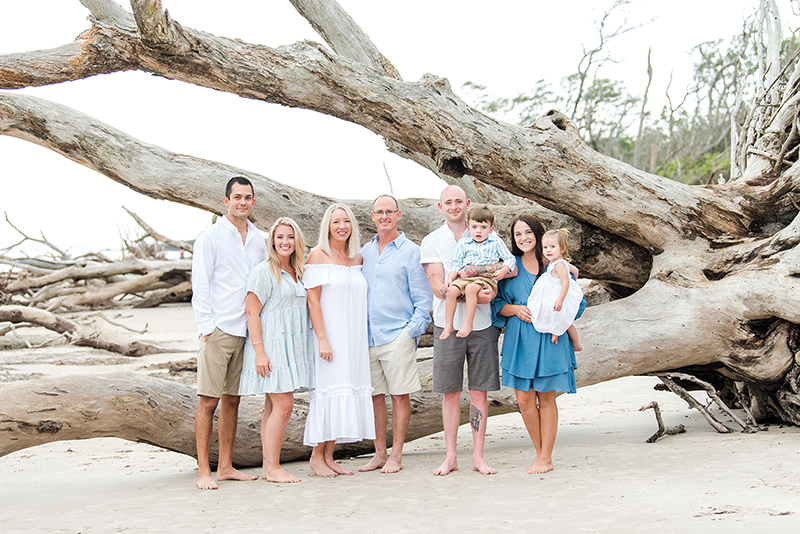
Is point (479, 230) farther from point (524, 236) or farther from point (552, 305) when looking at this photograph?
point (552, 305)

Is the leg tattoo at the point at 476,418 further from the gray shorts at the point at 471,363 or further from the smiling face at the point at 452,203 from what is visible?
the smiling face at the point at 452,203

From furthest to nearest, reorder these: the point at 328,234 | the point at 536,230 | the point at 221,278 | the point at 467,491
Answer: the point at 328,234
the point at 536,230
the point at 221,278
the point at 467,491

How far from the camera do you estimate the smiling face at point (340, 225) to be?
4508 millimetres

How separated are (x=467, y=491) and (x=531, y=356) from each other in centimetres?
94

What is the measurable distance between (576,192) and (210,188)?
9.42 feet

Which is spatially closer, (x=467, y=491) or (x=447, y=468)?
(x=467, y=491)

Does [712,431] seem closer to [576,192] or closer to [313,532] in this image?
[576,192]

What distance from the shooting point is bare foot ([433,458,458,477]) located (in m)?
4.20

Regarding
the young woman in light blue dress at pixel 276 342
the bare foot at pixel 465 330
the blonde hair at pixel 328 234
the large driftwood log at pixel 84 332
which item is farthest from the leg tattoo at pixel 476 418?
the large driftwood log at pixel 84 332

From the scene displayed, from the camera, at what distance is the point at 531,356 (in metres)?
4.28

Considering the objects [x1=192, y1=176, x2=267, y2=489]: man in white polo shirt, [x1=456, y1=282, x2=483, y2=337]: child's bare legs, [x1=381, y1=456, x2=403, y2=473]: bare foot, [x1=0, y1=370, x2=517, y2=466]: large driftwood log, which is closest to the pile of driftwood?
[x1=0, y1=370, x2=517, y2=466]: large driftwood log

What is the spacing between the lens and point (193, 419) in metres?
4.57

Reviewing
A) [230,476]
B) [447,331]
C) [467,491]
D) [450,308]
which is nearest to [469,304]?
[450,308]

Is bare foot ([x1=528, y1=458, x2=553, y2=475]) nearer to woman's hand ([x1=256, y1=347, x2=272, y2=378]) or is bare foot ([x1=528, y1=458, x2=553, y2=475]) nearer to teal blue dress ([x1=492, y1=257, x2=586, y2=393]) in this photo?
teal blue dress ([x1=492, y1=257, x2=586, y2=393])
